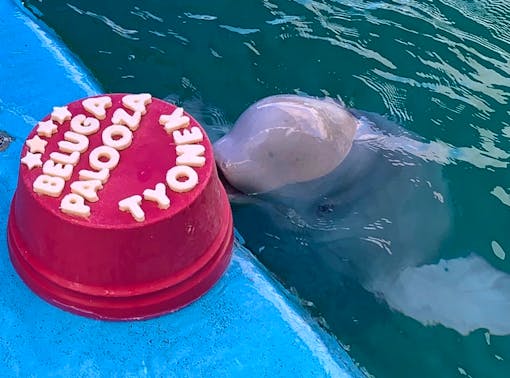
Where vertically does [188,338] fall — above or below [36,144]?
below

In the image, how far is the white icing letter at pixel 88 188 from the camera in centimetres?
209

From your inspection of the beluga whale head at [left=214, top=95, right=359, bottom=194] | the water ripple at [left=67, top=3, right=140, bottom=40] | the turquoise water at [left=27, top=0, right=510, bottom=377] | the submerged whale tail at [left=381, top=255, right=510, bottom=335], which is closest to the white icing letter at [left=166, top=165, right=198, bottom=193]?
the beluga whale head at [left=214, top=95, right=359, bottom=194]

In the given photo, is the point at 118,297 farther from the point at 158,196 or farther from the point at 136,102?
the point at 136,102

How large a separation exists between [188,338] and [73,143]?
72 cm

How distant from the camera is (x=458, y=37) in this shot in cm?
425

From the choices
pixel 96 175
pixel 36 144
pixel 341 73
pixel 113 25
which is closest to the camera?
pixel 96 175

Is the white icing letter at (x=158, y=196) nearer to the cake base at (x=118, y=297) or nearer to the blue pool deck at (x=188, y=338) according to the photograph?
the cake base at (x=118, y=297)

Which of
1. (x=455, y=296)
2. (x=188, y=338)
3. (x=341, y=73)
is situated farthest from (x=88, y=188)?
(x=341, y=73)

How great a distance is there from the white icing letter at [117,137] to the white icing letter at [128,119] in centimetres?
2

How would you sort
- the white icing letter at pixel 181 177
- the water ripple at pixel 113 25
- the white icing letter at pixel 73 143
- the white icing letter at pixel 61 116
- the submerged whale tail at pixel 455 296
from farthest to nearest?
the water ripple at pixel 113 25 → the submerged whale tail at pixel 455 296 → the white icing letter at pixel 61 116 → the white icing letter at pixel 73 143 → the white icing letter at pixel 181 177

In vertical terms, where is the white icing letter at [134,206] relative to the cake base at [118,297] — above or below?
above

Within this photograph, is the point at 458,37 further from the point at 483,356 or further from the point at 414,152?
the point at 483,356

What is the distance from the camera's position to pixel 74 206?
2043 millimetres

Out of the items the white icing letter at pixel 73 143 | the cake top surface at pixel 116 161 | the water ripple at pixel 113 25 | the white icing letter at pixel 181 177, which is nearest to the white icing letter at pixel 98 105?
the cake top surface at pixel 116 161
